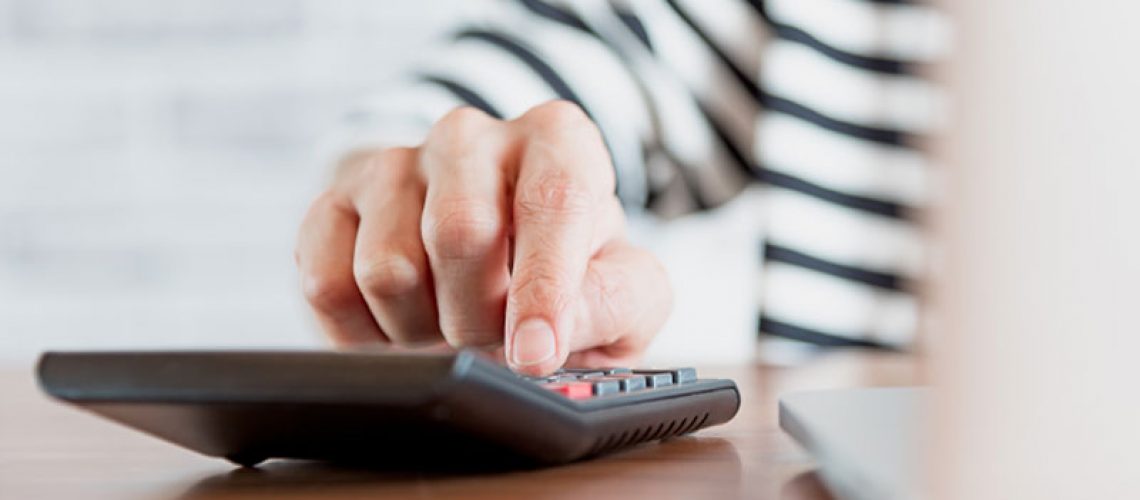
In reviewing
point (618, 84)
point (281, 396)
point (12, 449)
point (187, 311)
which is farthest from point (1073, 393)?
point (187, 311)

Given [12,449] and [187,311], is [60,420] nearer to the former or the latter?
[12,449]

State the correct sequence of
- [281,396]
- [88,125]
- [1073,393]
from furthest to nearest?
1. [88,125]
2. [281,396]
3. [1073,393]

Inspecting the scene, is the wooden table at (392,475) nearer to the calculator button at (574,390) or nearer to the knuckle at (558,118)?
the calculator button at (574,390)

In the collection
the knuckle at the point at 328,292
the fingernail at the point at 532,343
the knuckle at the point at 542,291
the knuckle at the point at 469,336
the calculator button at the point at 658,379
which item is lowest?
the calculator button at the point at 658,379

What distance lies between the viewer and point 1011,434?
0.09 m

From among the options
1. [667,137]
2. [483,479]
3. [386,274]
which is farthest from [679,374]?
[667,137]

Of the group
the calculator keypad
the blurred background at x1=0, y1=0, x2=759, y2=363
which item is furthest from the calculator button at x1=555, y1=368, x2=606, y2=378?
the blurred background at x1=0, y1=0, x2=759, y2=363

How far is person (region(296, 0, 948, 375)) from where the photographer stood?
2.12 feet

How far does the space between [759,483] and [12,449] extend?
9.3 inches

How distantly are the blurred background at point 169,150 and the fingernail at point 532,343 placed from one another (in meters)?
1.15

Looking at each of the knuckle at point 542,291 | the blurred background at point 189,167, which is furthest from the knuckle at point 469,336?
the blurred background at point 189,167

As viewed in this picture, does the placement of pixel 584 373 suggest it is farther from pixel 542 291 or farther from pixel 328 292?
pixel 328 292

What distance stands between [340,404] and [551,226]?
243mm

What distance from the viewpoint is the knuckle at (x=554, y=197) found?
1.72 feet
